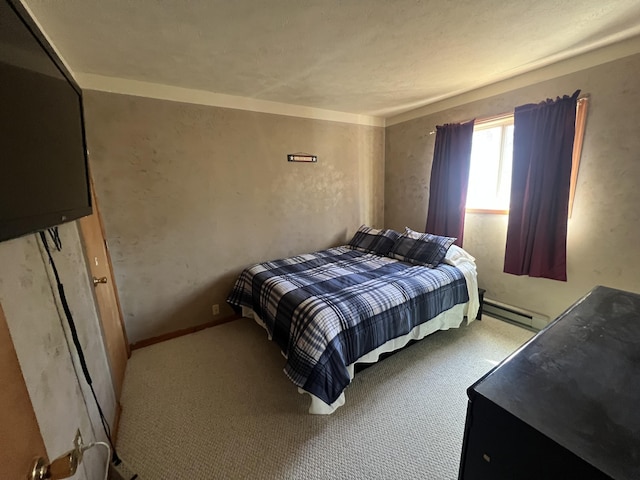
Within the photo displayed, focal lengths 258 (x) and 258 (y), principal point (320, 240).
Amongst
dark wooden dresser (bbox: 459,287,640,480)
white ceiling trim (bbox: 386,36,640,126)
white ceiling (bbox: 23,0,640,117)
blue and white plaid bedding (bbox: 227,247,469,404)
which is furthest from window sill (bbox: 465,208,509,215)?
dark wooden dresser (bbox: 459,287,640,480)

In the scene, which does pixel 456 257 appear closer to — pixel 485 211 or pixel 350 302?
pixel 485 211

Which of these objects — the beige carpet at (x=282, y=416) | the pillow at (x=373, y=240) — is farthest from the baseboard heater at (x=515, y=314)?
the pillow at (x=373, y=240)

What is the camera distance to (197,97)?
2.37 meters

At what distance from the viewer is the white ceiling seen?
1.33 meters

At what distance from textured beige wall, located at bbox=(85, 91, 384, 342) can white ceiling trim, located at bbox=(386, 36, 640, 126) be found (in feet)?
3.68

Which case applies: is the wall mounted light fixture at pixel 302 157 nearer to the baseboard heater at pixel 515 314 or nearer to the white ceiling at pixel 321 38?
the white ceiling at pixel 321 38

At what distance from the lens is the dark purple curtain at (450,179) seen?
8.97 feet

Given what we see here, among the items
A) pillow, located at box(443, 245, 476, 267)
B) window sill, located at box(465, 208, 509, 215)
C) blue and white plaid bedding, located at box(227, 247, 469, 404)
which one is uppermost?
window sill, located at box(465, 208, 509, 215)

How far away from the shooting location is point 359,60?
74.7 inches

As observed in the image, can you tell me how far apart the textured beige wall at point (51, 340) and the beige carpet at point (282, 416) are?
0.42 metres

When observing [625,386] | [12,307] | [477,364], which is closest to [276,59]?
[12,307]

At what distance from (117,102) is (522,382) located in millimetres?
3003

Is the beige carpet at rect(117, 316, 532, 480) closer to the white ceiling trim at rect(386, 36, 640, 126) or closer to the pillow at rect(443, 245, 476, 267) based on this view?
the pillow at rect(443, 245, 476, 267)

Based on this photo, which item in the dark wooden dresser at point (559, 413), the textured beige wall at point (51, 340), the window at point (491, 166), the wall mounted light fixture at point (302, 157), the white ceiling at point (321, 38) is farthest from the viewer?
the wall mounted light fixture at point (302, 157)
